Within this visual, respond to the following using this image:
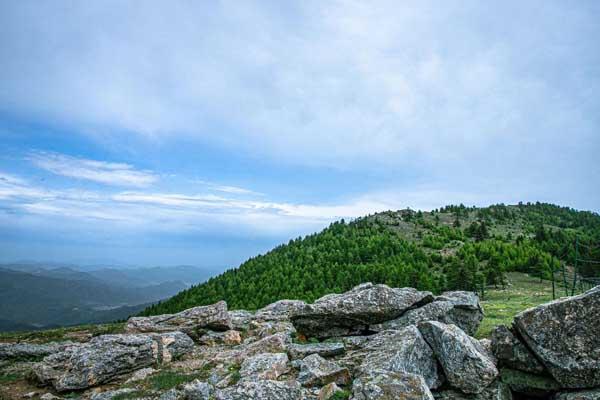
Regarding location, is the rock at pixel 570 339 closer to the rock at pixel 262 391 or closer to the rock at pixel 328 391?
the rock at pixel 328 391

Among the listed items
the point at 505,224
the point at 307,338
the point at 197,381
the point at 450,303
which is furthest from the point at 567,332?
the point at 505,224

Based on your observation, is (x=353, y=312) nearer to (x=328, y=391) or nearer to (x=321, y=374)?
(x=321, y=374)

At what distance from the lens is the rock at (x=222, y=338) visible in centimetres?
2384

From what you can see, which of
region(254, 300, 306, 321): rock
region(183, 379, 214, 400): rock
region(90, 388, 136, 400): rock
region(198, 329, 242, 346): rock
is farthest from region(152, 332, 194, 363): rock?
region(254, 300, 306, 321): rock

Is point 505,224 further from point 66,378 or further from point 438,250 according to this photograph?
point 66,378

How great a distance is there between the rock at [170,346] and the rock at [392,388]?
13.7 metres

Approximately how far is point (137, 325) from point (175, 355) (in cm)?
927

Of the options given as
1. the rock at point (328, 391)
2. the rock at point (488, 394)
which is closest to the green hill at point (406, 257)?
the rock at point (488, 394)

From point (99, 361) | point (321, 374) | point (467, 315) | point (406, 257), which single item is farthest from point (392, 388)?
point (406, 257)

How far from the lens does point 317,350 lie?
17.0 metres

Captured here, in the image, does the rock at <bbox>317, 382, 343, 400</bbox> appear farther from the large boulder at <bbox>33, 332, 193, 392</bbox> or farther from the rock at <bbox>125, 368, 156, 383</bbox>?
the large boulder at <bbox>33, 332, 193, 392</bbox>

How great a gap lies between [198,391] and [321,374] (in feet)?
17.2

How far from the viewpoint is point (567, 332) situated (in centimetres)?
1222

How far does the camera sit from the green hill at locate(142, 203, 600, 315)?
76.4 meters
